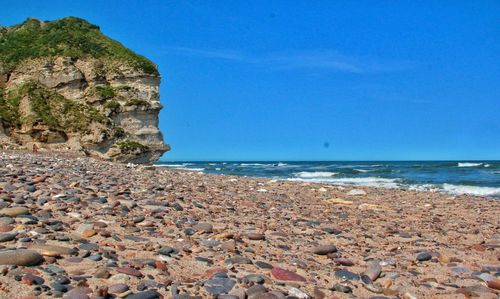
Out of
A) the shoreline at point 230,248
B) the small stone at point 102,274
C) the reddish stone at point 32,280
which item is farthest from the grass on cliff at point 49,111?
the reddish stone at point 32,280

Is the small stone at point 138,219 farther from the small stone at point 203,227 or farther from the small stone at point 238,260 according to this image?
the small stone at point 238,260

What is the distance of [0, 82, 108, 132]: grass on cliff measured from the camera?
24.6m

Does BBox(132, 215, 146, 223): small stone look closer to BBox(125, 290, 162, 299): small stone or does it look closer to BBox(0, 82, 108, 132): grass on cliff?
BBox(125, 290, 162, 299): small stone

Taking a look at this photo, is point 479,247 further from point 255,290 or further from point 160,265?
point 160,265

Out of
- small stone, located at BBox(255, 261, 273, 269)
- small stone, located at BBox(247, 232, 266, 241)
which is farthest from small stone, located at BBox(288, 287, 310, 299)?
small stone, located at BBox(247, 232, 266, 241)

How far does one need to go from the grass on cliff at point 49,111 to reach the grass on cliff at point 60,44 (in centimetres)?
266

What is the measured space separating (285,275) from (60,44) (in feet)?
94.6

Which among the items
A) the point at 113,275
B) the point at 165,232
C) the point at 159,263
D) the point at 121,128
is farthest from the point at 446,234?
the point at 121,128

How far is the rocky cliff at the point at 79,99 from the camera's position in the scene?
81.0 ft

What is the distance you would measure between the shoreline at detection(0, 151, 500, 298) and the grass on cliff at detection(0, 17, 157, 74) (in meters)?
21.9

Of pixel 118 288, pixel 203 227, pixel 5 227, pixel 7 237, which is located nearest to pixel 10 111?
pixel 5 227

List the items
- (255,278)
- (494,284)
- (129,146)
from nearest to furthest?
(255,278), (494,284), (129,146)

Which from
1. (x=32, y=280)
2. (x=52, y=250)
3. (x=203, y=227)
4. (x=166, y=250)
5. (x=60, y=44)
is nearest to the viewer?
(x=32, y=280)

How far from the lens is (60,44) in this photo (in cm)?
2839
